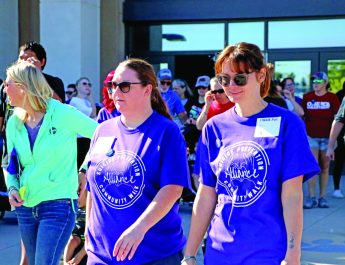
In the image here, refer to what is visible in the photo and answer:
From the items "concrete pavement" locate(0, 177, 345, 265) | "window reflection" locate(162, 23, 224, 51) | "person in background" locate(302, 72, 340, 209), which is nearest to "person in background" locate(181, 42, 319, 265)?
"concrete pavement" locate(0, 177, 345, 265)

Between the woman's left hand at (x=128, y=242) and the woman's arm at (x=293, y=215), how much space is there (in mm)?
708

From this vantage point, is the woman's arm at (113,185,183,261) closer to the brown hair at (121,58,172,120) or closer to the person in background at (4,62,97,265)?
the brown hair at (121,58,172,120)

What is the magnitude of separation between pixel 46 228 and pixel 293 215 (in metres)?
1.82

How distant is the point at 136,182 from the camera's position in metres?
3.43

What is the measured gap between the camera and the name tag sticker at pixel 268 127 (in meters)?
3.10

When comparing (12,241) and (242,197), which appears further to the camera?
(12,241)

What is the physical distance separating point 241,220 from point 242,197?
0.10 metres

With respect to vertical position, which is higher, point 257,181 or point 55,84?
point 55,84

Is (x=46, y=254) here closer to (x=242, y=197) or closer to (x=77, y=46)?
(x=242, y=197)

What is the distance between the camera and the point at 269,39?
1469 centimetres

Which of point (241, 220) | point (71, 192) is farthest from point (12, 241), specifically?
point (241, 220)

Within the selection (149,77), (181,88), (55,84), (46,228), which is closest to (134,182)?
(149,77)

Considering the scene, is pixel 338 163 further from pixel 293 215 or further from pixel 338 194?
pixel 293 215

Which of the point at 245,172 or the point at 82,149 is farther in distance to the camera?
the point at 82,149
